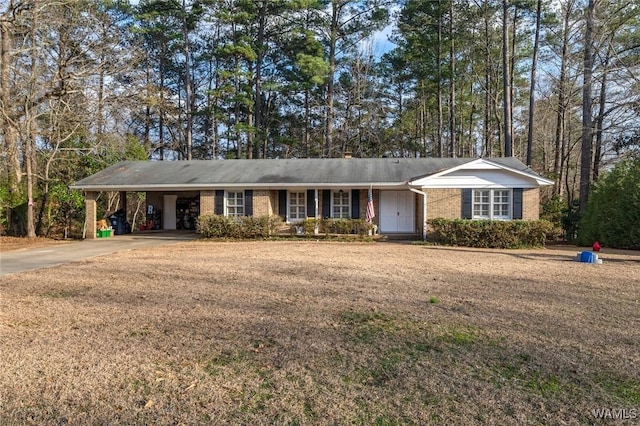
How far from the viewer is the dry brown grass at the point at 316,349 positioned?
3055mm

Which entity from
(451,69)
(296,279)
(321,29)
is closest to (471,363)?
(296,279)

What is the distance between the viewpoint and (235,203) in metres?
17.8

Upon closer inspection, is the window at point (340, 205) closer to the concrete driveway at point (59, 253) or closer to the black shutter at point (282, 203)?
the black shutter at point (282, 203)

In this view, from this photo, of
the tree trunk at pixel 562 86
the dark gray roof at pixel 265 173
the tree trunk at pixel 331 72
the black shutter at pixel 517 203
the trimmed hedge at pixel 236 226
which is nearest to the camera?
the black shutter at pixel 517 203

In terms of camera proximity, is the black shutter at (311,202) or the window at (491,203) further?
the black shutter at (311,202)

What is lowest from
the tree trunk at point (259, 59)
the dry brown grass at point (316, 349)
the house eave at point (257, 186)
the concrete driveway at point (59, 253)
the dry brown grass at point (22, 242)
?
the dry brown grass at point (316, 349)

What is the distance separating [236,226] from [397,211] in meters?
7.11

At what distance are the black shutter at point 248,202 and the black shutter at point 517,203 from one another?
1075 centimetres

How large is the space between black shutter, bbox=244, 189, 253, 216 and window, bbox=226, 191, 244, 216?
0.25 meters

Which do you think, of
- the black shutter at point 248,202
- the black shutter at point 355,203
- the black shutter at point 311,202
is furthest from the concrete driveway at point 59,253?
the black shutter at point 355,203

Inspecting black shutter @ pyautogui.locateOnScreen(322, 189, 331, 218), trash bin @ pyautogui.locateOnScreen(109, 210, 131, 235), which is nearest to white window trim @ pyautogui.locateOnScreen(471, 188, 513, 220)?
black shutter @ pyautogui.locateOnScreen(322, 189, 331, 218)

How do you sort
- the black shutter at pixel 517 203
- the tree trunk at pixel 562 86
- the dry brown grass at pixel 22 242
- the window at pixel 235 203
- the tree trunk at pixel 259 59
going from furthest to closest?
the tree trunk at pixel 259 59 < the tree trunk at pixel 562 86 < the window at pixel 235 203 < the black shutter at pixel 517 203 < the dry brown grass at pixel 22 242

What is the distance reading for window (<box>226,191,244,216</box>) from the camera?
17797mm

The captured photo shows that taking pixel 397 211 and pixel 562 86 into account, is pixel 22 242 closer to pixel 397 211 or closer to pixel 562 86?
pixel 397 211
